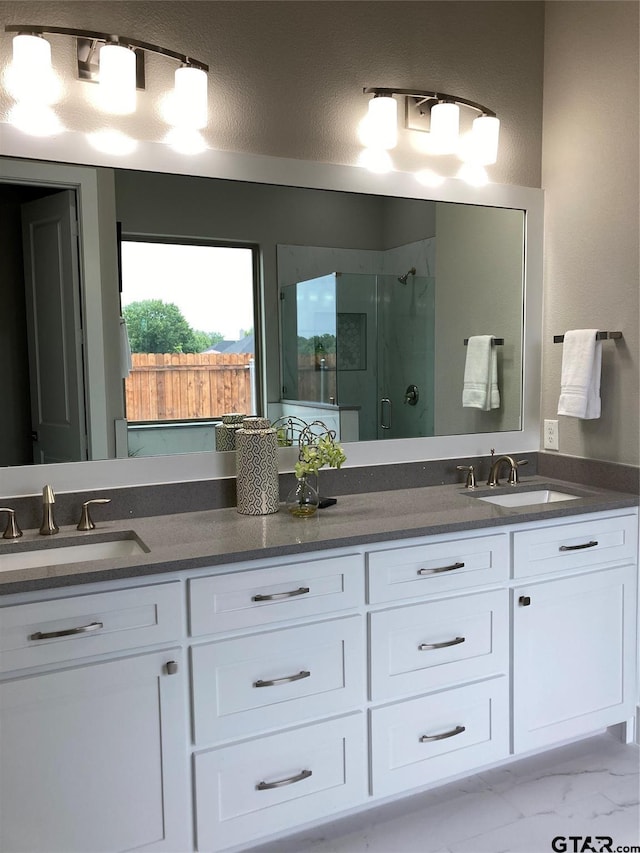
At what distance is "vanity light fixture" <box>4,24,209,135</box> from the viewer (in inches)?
74.5

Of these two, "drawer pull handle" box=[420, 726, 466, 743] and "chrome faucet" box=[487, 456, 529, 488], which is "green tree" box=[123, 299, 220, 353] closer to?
"chrome faucet" box=[487, 456, 529, 488]

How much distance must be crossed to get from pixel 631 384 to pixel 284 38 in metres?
1.62

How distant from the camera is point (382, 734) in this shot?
199 cm

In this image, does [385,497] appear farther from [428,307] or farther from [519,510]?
[428,307]

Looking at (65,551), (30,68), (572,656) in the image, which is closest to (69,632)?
(65,551)

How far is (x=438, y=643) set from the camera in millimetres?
2057

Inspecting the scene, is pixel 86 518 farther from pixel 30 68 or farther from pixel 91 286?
pixel 30 68

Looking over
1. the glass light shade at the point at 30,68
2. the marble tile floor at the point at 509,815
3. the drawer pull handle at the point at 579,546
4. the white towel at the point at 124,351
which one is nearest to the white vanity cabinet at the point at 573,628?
the drawer pull handle at the point at 579,546

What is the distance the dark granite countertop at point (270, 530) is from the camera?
5.44 ft

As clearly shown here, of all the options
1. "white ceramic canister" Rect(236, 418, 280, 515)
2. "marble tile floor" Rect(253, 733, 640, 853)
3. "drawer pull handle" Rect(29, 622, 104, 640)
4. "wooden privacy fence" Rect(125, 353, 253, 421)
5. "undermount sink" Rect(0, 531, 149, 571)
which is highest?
"wooden privacy fence" Rect(125, 353, 253, 421)

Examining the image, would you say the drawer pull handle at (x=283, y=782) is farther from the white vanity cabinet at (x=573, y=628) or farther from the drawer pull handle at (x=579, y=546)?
the drawer pull handle at (x=579, y=546)

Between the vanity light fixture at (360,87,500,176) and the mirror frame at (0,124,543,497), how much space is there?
11 cm

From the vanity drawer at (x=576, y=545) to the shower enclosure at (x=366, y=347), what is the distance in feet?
1.99

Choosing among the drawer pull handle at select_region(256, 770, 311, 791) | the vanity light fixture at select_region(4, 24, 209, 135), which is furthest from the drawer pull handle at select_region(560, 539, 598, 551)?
the vanity light fixture at select_region(4, 24, 209, 135)
